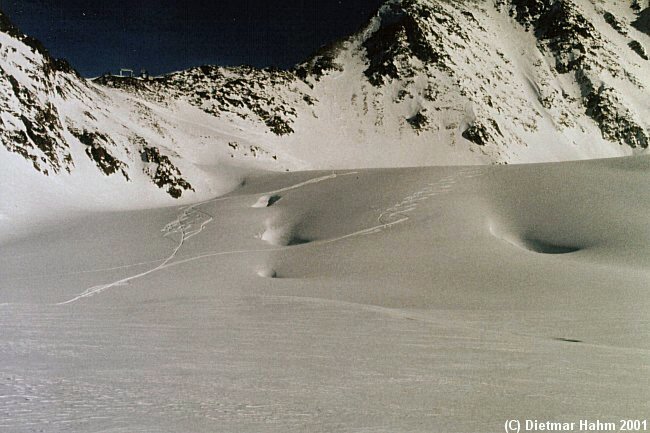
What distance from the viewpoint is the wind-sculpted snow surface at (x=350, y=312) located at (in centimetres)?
335

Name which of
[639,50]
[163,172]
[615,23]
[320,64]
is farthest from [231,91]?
[615,23]

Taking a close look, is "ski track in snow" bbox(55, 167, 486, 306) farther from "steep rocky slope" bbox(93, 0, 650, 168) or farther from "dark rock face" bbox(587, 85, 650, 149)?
Result: "dark rock face" bbox(587, 85, 650, 149)

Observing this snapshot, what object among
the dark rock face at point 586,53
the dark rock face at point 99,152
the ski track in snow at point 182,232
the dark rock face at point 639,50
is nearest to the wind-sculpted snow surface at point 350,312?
the ski track in snow at point 182,232

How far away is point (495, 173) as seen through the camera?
2305cm

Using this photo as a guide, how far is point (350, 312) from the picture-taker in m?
8.29

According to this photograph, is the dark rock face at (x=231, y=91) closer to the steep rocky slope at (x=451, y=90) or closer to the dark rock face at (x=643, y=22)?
the steep rocky slope at (x=451, y=90)

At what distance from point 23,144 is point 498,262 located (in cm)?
2979

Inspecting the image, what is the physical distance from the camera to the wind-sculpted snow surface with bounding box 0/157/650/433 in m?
3.35

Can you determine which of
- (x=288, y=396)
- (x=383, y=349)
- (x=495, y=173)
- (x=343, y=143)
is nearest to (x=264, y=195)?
(x=495, y=173)

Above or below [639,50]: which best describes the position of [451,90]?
above

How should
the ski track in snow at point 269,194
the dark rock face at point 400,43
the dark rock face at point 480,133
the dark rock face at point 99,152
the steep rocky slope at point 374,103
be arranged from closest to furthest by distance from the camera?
the ski track in snow at point 269,194, the dark rock face at point 99,152, the steep rocky slope at point 374,103, the dark rock face at point 480,133, the dark rock face at point 400,43

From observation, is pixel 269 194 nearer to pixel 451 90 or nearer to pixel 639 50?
pixel 451 90

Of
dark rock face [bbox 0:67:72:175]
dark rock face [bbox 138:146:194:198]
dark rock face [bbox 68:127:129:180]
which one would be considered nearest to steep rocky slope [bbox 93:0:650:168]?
dark rock face [bbox 138:146:194:198]

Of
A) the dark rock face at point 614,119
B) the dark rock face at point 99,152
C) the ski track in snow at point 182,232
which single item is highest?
the dark rock face at point 99,152
